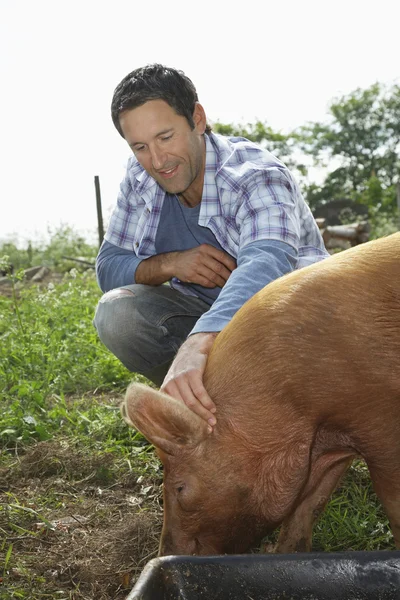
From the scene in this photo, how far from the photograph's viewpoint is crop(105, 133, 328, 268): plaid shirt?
10.8 feet

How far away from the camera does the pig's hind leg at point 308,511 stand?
2.89 meters

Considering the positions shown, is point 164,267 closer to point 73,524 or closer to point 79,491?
point 79,491

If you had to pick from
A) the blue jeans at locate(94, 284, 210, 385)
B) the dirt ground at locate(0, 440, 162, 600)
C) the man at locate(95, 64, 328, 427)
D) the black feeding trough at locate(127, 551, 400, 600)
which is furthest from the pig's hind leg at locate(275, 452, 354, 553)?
the blue jeans at locate(94, 284, 210, 385)

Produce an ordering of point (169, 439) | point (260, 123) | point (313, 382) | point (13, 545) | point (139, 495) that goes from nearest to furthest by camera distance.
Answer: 1. point (313, 382)
2. point (169, 439)
3. point (13, 545)
4. point (139, 495)
5. point (260, 123)

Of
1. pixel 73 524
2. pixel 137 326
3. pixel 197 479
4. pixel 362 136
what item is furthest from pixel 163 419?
pixel 362 136

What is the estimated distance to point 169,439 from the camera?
8.50 ft

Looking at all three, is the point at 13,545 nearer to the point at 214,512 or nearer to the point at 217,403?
the point at 214,512

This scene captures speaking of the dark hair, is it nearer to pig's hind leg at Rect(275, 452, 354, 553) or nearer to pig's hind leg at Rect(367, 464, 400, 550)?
pig's hind leg at Rect(275, 452, 354, 553)

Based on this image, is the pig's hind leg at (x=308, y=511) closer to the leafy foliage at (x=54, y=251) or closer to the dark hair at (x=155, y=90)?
the dark hair at (x=155, y=90)

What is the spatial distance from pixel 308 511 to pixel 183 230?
5.96ft

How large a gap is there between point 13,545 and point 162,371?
1.48m

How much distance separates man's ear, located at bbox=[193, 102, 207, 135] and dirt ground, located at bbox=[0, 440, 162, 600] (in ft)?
5.92

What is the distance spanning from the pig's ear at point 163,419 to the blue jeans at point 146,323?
4.82 ft

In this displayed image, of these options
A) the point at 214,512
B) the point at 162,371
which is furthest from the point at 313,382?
the point at 162,371
